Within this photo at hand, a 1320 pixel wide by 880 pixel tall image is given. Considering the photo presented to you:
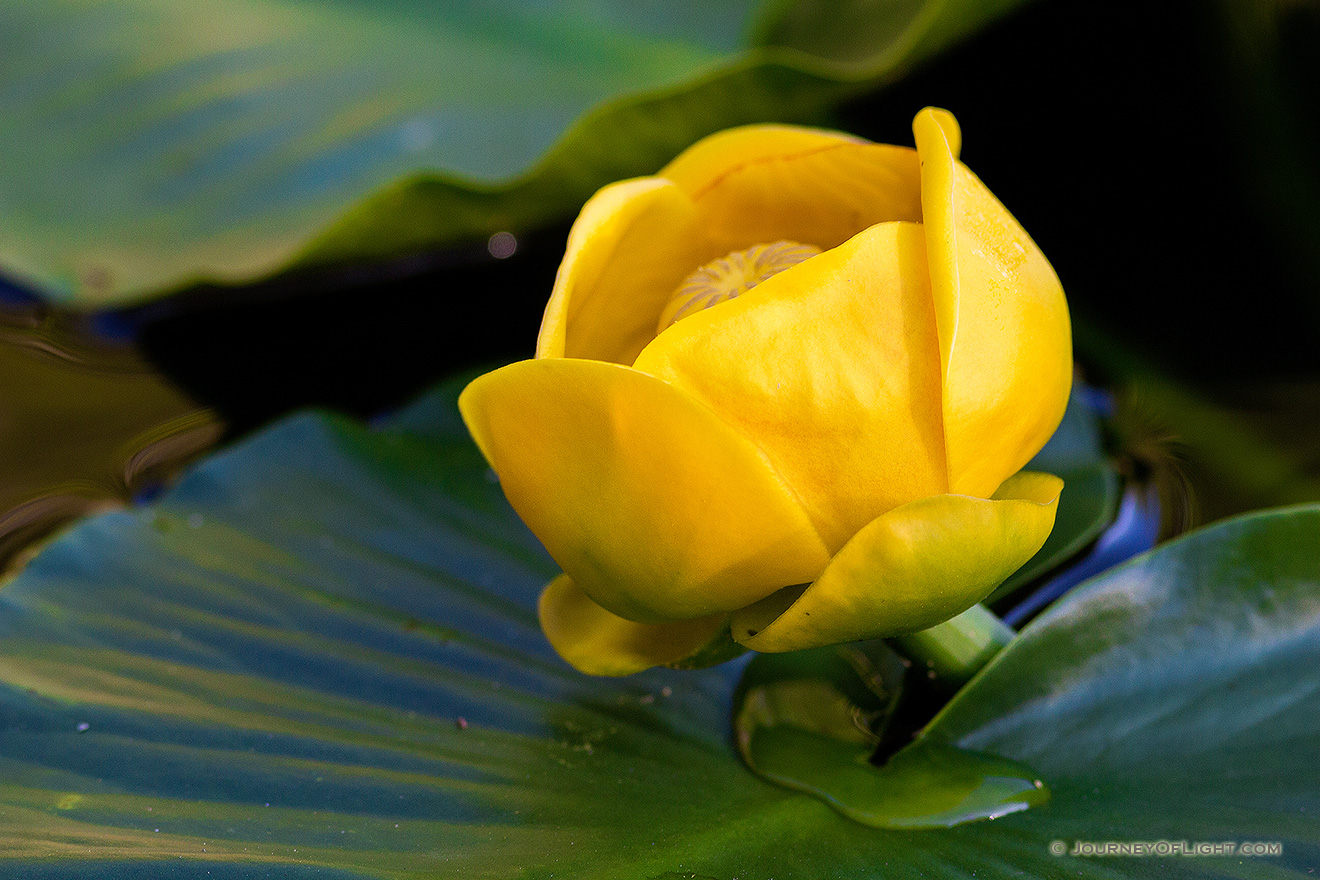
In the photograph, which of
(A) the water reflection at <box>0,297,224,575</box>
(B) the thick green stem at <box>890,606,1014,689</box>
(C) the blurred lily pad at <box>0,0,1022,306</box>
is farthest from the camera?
(C) the blurred lily pad at <box>0,0,1022,306</box>

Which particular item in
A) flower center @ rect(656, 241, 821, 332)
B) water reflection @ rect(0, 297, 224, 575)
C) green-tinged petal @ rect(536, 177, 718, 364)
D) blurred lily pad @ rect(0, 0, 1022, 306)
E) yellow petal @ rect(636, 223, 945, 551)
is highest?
blurred lily pad @ rect(0, 0, 1022, 306)

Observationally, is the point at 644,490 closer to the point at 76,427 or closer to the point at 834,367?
the point at 834,367

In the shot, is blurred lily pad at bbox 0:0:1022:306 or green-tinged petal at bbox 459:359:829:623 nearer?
green-tinged petal at bbox 459:359:829:623

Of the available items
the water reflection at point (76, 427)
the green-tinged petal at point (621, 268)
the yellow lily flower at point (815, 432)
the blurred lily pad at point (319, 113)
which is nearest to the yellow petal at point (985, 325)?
the yellow lily flower at point (815, 432)

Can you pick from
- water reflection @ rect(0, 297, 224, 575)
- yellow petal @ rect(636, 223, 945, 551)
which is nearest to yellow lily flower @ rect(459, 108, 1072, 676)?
yellow petal @ rect(636, 223, 945, 551)

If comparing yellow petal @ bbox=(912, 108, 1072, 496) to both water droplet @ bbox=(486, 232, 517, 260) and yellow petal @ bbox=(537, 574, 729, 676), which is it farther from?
water droplet @ bbox=(486, 232, 517, 260)

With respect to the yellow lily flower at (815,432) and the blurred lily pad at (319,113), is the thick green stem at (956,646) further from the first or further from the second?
the blurred lily pad at (319,113)

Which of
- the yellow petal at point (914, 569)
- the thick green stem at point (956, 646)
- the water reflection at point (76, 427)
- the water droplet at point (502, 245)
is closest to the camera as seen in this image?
the yellow petal at point (914, 569)
